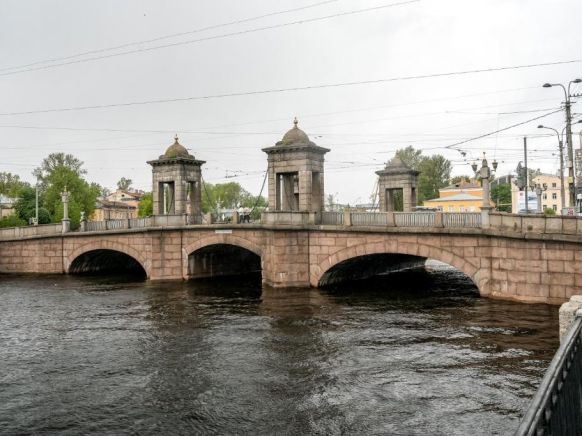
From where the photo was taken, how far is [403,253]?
24.5 metres

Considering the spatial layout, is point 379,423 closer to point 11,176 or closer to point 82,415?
point 82,415

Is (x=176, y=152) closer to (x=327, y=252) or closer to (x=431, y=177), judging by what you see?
(x=327, y=252)

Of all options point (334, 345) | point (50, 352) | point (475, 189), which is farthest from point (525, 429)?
point (475, 189)

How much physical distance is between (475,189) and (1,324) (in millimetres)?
70110

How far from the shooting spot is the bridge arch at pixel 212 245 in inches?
1203

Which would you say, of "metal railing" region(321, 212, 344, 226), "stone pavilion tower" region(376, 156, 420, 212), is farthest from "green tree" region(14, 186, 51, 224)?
"metal railing" region(321, 212, 344, 226)

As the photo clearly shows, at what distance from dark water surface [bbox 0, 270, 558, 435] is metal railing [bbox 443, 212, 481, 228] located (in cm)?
330

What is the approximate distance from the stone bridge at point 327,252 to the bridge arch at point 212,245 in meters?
0.06

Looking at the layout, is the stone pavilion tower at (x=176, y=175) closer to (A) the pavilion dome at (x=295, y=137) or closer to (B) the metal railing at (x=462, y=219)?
(A) the pavilion dome at (x=295, y=137)

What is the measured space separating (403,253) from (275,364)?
11676 mm

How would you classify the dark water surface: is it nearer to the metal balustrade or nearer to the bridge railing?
the metal balustrade

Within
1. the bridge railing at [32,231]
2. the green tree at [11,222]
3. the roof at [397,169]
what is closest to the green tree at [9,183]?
the green tree at [11,222]

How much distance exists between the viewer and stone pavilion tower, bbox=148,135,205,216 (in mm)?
34062

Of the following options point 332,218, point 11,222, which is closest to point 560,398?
point 332,218
